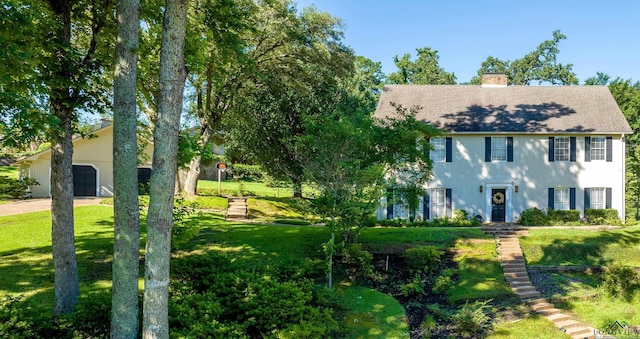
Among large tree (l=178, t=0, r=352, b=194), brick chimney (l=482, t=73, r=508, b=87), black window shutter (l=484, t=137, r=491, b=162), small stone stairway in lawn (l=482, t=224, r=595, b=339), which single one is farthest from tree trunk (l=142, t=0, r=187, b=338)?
brick chimney (l=482, t=73, r=508, b=87)

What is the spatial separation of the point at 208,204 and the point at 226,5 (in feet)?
51.7


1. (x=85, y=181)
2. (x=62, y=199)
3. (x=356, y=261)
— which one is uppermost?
(x=85, y=181)

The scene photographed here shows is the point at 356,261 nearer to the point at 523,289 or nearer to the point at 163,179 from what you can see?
the point at 523,289

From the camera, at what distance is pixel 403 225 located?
61.6ft

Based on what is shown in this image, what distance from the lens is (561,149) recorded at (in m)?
20.6

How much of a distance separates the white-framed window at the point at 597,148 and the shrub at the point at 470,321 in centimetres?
1470

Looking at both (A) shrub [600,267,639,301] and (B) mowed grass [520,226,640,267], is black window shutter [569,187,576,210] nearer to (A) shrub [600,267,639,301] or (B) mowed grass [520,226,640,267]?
(B) mowed grass [520,226,640,267]

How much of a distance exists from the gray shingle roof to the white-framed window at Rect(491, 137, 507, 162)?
1.68 feet

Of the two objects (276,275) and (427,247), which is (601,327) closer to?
(427,247)

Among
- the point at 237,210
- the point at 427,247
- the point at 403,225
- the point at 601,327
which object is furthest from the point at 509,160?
the point at 237,210

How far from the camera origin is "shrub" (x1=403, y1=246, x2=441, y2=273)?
13.7 m

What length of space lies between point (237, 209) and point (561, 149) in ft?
58.6

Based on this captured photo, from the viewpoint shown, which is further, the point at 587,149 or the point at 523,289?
the point at 587,149

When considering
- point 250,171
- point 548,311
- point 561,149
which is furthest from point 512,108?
point 250,171
